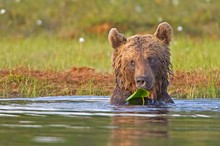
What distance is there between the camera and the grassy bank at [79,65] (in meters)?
12.4

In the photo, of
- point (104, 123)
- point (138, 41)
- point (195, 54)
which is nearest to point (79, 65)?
point (195, 54)

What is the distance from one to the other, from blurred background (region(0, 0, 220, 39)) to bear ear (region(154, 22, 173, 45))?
998 centimetres

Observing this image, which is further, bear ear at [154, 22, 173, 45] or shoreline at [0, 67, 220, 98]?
shoreline at [0, 67, 220, 98]

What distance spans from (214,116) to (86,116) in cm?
126

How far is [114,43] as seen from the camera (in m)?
10.3

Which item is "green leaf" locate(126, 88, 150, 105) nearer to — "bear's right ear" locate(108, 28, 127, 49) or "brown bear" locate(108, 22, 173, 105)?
"brown bear" locate(108, 22, 173, 105)

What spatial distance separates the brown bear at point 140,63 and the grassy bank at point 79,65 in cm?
176

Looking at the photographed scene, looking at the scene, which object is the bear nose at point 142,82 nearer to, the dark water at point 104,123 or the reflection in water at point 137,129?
the dark water at point 104,123

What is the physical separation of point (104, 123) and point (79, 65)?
6.94 m

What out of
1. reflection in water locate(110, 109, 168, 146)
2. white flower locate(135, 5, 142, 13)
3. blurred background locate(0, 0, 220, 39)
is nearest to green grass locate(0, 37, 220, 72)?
blurred background locate(0, 0, 220, 39)

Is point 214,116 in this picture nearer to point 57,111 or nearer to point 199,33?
point 57,111

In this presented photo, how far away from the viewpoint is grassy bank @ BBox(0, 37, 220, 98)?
12414 millimetres

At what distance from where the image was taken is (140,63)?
32.2ft

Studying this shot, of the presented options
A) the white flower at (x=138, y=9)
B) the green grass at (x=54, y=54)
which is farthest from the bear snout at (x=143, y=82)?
the white flower at (x=138, y=9)
